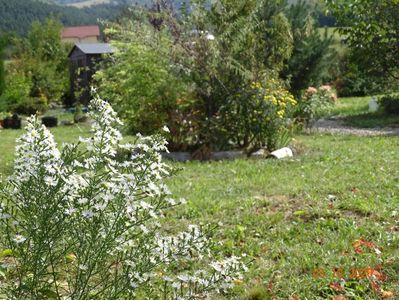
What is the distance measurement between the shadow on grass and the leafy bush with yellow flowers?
6600 mm

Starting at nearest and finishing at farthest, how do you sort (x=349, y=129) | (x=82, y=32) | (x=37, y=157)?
(x=37, y=157), (x=349, y=129), (x=82, y=32)

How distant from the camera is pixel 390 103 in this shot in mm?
18297

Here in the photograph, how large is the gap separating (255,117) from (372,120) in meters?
8.31

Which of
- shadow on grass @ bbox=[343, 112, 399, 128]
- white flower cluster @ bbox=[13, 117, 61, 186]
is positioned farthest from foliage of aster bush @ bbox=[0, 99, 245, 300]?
shadow on grass @ bbox=[343, 112, 399, 128]

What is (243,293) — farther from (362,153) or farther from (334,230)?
(362,153)

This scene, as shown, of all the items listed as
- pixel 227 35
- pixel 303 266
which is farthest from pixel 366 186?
pixel 227 35

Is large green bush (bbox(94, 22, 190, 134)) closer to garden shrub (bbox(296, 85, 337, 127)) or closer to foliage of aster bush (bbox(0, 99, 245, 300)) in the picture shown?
garden shrub (bbox(296, 85, 337, 127))

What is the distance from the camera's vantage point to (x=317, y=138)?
12.9 meters

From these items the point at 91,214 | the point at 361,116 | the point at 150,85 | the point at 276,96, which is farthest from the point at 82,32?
the point at 91,214

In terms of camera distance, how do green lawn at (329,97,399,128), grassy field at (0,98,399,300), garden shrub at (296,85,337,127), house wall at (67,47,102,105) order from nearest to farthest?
grassy field at (0,98,399,300) → garden shrub at (296,85,337,127) → green lawn at (329,97,399,128) → house wall at (67,47,102,105)

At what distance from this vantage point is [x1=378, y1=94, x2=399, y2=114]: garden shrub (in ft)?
59.8

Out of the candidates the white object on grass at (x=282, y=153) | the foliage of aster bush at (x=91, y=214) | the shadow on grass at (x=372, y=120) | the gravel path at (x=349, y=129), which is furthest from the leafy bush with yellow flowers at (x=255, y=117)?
the foliage of aster bush at (x=91, y=214)

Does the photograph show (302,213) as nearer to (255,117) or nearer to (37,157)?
(37,157)

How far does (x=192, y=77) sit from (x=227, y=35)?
1013 mm
